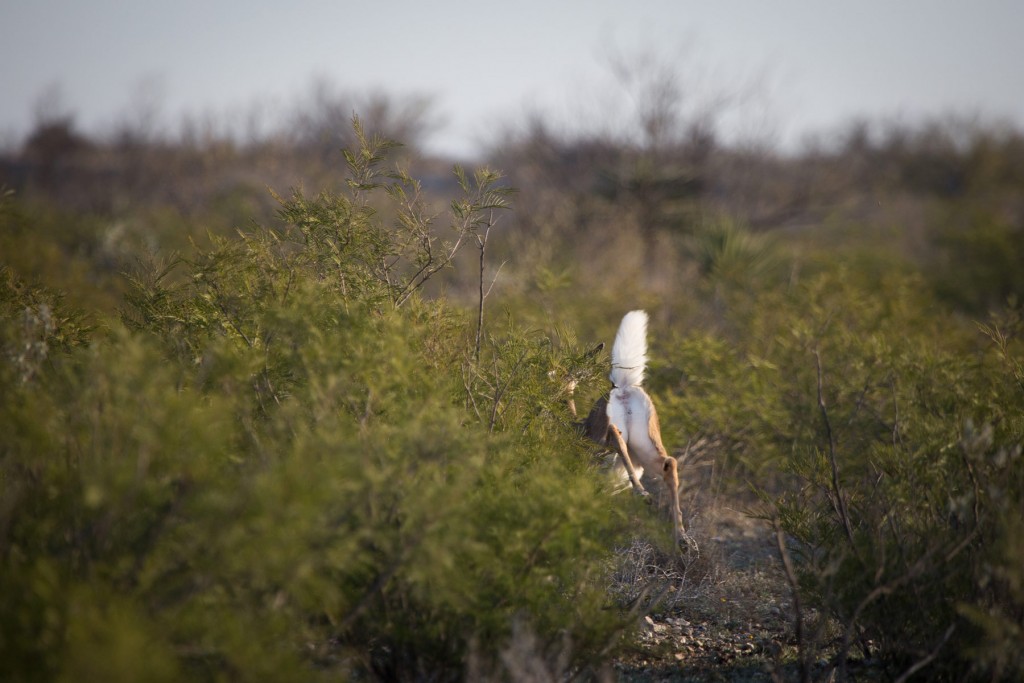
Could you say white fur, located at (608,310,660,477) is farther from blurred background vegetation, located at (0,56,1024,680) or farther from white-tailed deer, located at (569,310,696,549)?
blurred background vegetation, located at (0,56,1024,680)

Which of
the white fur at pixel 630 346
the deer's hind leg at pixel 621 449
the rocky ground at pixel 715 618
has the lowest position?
the rocky ground at pixel 715 618

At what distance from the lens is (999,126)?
37812 mm

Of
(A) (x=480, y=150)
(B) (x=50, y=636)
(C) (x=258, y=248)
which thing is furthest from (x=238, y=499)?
(A) (x=480, y=150)

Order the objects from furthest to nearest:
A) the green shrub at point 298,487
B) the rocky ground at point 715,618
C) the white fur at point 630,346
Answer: the white fur at point 630,346, the rocky ground at point 715,618, the green shrub at point 298,487

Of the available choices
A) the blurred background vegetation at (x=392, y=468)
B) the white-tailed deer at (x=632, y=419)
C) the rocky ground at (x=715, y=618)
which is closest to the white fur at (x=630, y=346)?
the white-tailed deer at (x=632, y=419)

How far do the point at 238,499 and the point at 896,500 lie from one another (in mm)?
3075

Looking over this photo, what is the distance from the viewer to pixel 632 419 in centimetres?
553

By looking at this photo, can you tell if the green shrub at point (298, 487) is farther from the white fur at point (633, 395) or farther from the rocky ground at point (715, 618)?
the white fur at point (633, 395)

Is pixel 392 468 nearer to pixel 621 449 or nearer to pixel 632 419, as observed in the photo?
pixel 621 449

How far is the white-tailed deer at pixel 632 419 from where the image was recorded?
5.25 metres

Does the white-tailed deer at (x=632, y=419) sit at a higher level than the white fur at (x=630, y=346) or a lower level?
lower

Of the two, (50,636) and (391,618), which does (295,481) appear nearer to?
(50,636)

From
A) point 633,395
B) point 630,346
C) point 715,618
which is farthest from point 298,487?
point 715,618

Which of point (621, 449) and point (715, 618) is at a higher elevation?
point (621, 449)
